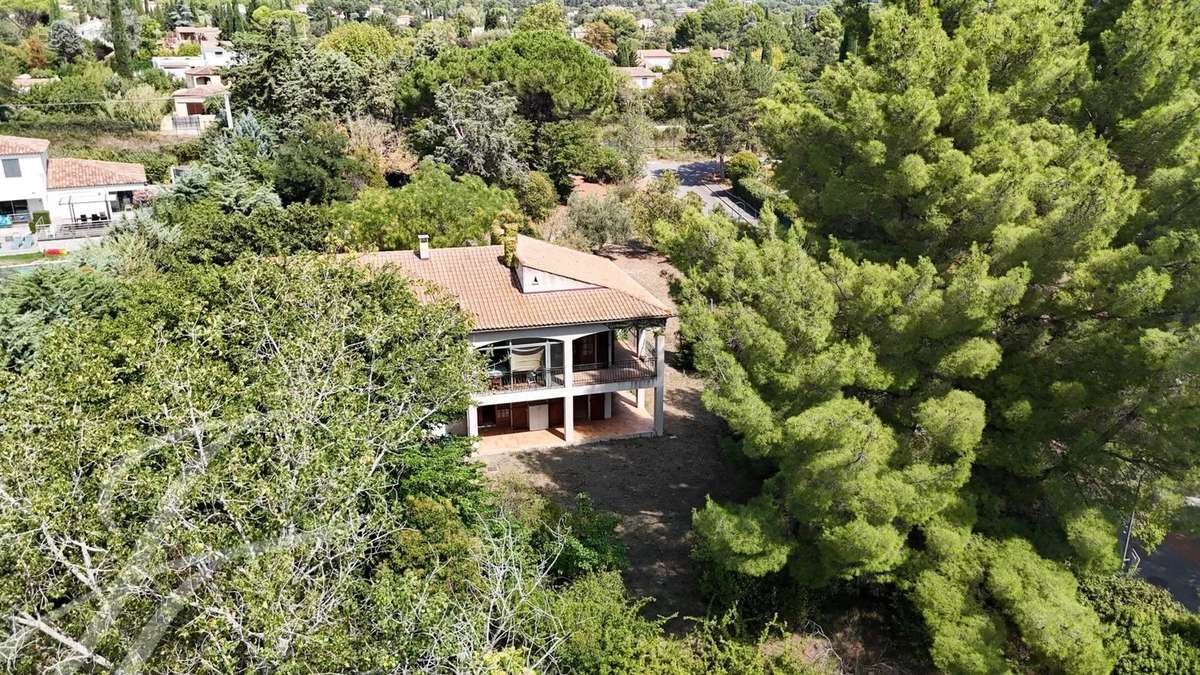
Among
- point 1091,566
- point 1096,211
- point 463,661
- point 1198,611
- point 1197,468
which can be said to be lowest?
point 1198,611

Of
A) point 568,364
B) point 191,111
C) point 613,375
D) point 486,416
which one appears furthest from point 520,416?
point 191,111

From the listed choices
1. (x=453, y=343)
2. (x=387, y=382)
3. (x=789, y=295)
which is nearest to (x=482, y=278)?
(x=453, y=343)

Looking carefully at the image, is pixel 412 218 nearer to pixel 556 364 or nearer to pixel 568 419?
pixel 556 364

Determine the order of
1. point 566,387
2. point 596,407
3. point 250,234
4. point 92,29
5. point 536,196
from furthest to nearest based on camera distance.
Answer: point 92,29, point 536,196, point 596,407, point 250,234, point 566,387

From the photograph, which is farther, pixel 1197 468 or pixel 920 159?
pixel 920 159

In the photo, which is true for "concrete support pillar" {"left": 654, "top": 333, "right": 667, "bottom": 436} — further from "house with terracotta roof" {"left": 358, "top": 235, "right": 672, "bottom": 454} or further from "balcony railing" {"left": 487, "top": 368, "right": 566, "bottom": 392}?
"balcony railing" {"left": 487, "top": 368, "right": 566, "bottom": 392}

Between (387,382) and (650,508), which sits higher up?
(387,382)

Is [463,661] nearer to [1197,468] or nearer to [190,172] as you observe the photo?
[1197,468]

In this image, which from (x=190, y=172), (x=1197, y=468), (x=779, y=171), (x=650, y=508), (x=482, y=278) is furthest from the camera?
(x=190, y=172)

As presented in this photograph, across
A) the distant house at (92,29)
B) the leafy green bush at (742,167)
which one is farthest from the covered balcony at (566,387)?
the distant house at (92,29)
